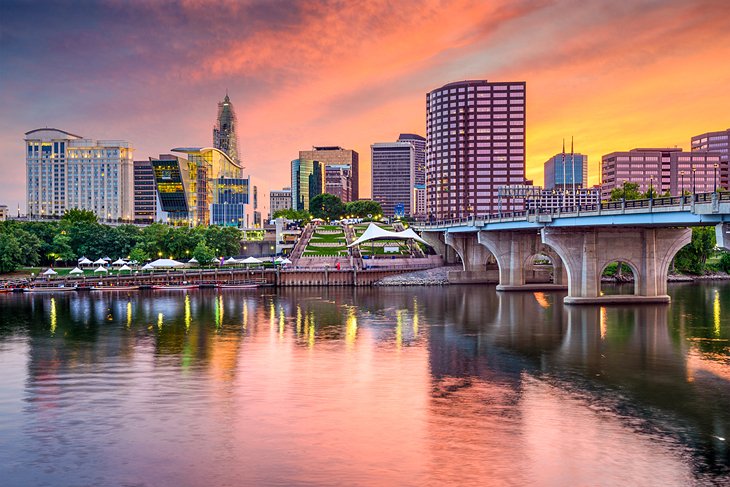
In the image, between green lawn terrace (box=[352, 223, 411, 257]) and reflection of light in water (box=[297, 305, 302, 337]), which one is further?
green lawn terrace (box=[352, 223, 411, 257])

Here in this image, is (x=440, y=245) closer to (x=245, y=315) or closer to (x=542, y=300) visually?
(x=542, y=300)

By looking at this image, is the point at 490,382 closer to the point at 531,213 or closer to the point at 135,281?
the point at 531,213

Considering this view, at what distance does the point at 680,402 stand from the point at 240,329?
1760 inches

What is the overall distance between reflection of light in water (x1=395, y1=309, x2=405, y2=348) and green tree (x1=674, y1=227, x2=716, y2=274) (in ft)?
273

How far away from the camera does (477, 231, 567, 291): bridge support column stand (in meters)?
112

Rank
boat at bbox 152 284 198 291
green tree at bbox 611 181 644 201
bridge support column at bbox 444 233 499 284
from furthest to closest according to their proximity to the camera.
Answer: green tree at bbox 611 181 644 201
bridge support column at bbox 444 233 499 284
boat at bbox 152 284 198 291

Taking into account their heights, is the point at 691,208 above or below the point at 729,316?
above

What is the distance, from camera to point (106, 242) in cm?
14825

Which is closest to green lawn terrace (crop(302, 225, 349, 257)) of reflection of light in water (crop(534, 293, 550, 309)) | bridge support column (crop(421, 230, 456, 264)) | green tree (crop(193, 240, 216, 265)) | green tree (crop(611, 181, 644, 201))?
bridge support column (crop(421, 230, 456, 264))

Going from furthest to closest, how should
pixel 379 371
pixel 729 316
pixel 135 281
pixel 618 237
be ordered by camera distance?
pixel 135 281
pixel 618 237
pixel 729 316
pixel 379 371

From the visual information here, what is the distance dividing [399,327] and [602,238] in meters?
32.3

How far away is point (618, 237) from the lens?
8331 centimetres

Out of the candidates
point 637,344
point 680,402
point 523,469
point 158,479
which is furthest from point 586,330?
point 158,479

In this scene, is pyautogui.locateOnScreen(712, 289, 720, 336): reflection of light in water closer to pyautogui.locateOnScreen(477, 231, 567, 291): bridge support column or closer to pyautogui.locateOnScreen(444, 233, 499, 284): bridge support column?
pyautogui.locateOnScreen(477, 231, 567, 291): bridge support column
